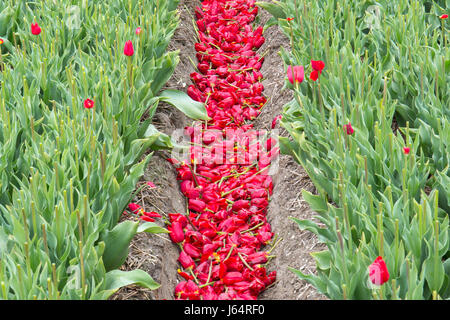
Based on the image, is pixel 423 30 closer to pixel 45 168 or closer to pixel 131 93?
pixel 131 93

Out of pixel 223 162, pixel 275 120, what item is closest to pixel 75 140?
pixel 223 162

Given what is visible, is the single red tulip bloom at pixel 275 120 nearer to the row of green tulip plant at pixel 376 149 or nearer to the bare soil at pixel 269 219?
the bare soil at pixel 269 219

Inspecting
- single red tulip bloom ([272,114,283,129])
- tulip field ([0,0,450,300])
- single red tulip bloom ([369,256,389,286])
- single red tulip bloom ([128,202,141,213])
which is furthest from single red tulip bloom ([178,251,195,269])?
single red tulip bloom ([369,256,389,286])

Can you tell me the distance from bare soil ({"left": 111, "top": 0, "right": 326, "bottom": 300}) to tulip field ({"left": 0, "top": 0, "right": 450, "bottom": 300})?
0.01m

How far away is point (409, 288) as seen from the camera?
7.57ft

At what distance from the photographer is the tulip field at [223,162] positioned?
8.69 ft

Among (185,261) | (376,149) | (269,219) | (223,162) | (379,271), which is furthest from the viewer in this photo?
(223,162)

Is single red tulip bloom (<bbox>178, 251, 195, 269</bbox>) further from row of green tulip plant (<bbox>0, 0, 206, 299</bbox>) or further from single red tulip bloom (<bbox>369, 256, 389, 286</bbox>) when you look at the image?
single red tulip bloom (<bbox>369, 256, 389, 286</bbox>)

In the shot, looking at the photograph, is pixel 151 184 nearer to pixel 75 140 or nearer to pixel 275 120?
pixel 75 140

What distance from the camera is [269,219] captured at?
4.18 m

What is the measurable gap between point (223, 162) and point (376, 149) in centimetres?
168

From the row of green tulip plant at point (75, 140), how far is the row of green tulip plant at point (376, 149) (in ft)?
2.77
